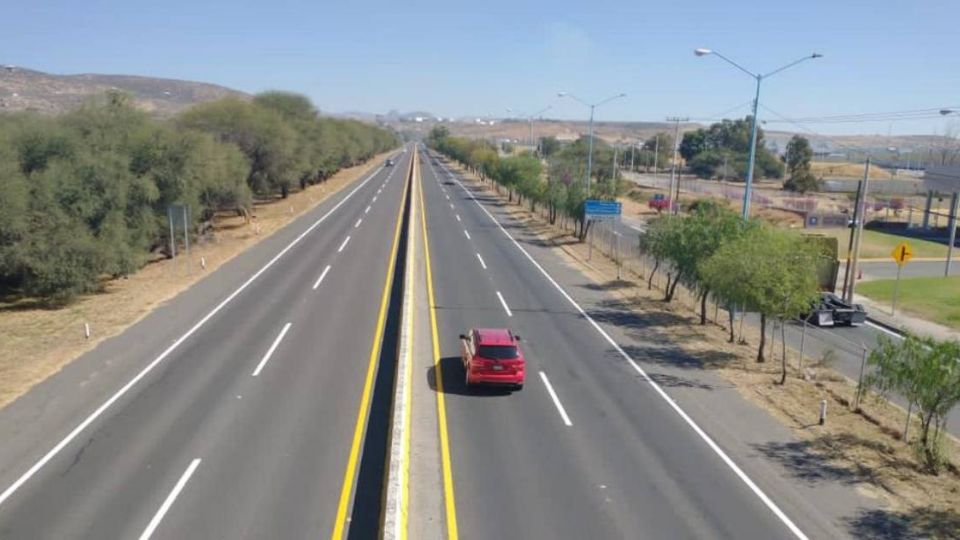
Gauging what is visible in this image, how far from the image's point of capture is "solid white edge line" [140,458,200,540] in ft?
38.4

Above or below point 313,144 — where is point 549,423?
below

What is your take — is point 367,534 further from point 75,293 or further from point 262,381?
point 75,293

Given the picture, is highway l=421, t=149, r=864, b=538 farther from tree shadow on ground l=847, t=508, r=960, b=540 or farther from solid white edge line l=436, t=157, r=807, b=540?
tree shadow on ground l=847, t=508, r=960, b=540

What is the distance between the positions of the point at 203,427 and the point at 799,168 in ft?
371

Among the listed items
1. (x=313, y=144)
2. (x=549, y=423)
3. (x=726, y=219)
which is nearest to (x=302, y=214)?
(x=313, y=144)

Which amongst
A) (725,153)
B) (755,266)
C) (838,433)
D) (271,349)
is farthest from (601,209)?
(725,153)

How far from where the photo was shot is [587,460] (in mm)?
14953

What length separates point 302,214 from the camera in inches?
2344

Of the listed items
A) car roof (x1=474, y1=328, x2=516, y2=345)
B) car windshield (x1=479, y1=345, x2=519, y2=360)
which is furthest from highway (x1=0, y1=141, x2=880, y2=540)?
car roof (x1=474, y1=328, x2=516, y2=345)

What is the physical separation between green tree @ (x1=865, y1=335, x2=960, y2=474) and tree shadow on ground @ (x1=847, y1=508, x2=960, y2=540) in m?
2.27

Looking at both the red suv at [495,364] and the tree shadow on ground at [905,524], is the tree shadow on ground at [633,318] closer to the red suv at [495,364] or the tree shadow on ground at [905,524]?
the red suv at [495,364]

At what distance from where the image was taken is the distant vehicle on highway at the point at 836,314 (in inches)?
1177

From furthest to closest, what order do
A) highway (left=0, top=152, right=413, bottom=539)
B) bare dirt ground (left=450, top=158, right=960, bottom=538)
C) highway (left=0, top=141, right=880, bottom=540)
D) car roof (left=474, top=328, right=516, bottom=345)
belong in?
car roof (left=474, top=328, right=516, bottom=345)
bare dirt ground (left=450, top=158, right=960, bottom=538)
highway (left=0, top=141, right=880, bottom=540)
highway (left=0, top=152, right=413, bottom=539)

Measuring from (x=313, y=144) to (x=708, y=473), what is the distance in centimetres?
6911
